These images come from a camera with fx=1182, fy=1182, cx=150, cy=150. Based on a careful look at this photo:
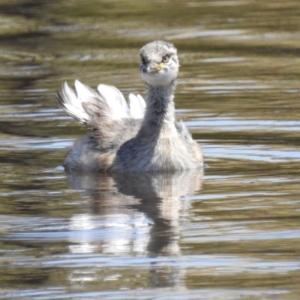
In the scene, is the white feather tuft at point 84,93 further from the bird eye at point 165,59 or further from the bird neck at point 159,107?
the bird eye at point 165,59

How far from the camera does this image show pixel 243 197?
955 cm

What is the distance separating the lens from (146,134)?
11273mm

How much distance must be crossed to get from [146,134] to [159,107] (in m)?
0.31

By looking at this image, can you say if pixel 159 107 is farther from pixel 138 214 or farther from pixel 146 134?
pixel 138 214

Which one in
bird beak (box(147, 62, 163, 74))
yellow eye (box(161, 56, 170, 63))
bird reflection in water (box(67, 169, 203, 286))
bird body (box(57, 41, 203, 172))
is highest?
yellow eye (box(161, 56, 170, 63))

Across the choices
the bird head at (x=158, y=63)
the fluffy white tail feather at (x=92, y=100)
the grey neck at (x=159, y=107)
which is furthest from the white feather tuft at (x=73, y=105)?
the bird head at (x=158, y=63)

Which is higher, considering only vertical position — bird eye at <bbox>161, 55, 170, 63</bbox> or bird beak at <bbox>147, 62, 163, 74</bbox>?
bird eye at <bbox>161, 55, 170, 63</bbox>

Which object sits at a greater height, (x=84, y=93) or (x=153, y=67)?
(x=153, y=67)

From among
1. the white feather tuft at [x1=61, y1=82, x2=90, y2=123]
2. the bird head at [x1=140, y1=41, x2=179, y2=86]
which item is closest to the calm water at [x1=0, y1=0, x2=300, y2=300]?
the white feather tuft at [x1=61, y1=82, x2=90, y2=123]

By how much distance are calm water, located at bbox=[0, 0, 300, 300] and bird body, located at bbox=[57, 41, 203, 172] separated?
0.22m

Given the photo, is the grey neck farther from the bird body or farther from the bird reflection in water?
the bird reflection in water

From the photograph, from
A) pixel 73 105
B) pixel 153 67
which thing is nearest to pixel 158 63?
pixel 153 67

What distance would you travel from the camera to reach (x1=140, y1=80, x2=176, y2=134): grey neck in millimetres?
11359

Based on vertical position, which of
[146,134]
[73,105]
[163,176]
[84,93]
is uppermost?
[84,93]
